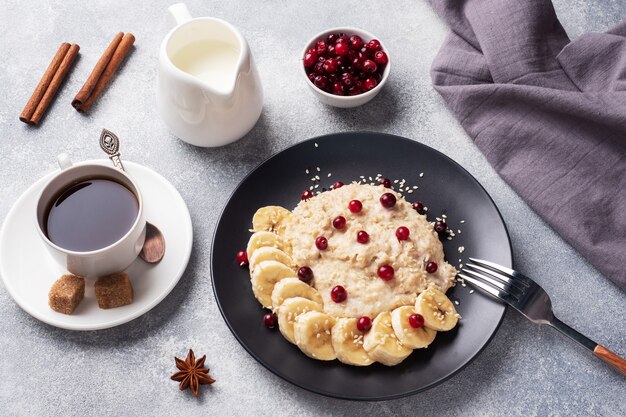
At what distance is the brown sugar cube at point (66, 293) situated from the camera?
7.41 ft

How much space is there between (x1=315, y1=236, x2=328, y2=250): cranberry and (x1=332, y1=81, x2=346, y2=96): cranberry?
2.01 feet

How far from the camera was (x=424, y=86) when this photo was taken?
2.82 metres

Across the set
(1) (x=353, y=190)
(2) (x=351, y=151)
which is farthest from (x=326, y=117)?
(1) (x=353, y=190)

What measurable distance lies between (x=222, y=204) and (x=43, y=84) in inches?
34.6

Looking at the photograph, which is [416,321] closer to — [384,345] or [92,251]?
[384,345]

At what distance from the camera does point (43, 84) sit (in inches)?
109

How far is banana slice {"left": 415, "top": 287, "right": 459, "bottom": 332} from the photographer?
221 centimetres

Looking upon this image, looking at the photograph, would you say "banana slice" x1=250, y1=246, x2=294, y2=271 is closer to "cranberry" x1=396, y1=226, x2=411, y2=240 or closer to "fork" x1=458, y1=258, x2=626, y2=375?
"cranberry" x1=396, y1=226, x2=411, y2=240

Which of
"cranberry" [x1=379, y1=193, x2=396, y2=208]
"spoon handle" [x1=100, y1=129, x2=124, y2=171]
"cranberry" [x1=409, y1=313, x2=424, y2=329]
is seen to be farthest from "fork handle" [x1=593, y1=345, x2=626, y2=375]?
"spoon handle" [x1=100, y1=129, x2=124, y2=171]

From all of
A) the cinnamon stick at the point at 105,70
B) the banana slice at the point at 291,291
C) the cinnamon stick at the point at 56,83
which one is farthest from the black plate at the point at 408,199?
the cinnamon stick at the point at 56,83

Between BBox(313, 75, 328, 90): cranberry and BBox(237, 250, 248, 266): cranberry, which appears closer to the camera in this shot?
BBox(237, 250, 248, 266): cranberry

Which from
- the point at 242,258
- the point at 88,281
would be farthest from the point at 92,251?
the point at 242,258

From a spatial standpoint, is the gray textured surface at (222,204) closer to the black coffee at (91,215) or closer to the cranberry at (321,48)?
the cranberry at (321,48)

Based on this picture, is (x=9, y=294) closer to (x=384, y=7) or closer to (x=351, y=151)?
(x=351, y=151)
